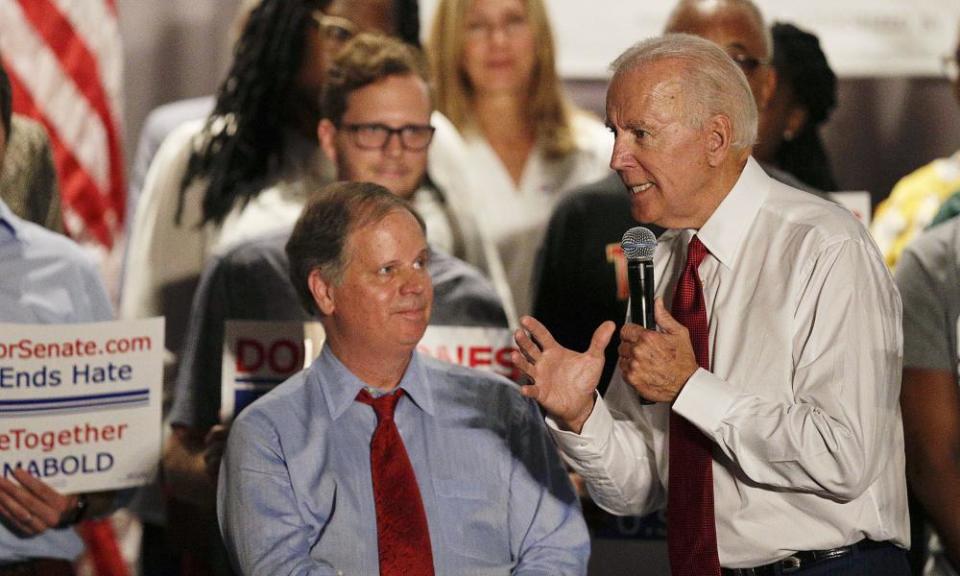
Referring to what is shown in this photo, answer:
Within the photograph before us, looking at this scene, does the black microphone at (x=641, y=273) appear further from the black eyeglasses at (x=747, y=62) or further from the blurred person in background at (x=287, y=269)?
the black eyeglasses at (x=747, y=62)

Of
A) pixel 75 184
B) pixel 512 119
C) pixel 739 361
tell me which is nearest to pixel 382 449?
pixel 739 361

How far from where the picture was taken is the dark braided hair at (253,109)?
11.8 feet

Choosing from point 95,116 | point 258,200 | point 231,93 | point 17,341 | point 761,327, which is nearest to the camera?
point 761,327

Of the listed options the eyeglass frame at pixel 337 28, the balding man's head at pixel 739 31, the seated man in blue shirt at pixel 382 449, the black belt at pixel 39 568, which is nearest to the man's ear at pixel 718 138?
the seated man in blue shirt at pixel 382 449

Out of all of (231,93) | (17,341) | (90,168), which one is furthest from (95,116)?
(17,341)

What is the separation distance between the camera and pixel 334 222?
101 inches

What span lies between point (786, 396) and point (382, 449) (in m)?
0.76

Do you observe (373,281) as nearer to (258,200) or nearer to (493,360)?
(493,360)

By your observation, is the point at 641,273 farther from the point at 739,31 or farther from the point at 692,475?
the point at 739,31

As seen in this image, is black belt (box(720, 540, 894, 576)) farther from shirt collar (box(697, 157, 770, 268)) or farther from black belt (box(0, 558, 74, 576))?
black belt (box(0, 558, 74, 576))

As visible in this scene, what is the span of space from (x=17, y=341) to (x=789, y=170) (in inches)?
88.2

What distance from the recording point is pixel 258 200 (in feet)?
11.6

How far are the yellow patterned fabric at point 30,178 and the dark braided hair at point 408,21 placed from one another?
108 cm

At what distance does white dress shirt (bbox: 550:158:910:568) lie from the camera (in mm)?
2160
